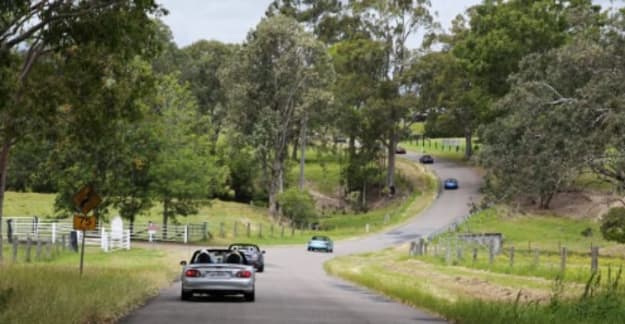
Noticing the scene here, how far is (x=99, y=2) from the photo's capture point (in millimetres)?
19734

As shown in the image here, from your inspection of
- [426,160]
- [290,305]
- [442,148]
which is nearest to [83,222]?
[290,305]

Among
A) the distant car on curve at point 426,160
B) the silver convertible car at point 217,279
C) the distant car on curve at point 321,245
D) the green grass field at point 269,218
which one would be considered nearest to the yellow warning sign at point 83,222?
the silver convertible car at point 217,279

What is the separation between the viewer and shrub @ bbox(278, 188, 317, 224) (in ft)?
257

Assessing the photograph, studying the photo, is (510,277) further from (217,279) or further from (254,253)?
(217,279)

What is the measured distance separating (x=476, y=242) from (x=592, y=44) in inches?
518

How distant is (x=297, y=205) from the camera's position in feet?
258

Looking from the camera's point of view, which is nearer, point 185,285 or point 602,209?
point 185,285

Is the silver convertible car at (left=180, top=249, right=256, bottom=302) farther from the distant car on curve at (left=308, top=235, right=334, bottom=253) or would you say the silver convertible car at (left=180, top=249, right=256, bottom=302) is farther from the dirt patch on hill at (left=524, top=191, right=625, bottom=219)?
the dirt patch on hill at (left=524, top=191, right=625, bottom=219)

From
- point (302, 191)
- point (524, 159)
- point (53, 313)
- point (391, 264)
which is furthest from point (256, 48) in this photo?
point (53, 313)

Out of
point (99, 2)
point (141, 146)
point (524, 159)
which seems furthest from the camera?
point (141, 146)

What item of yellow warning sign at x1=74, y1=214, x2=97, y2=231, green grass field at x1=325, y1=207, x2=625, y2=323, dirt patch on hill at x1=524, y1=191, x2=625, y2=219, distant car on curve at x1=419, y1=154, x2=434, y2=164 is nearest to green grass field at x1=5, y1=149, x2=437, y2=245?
distant car on curve at x1=419, y1=154, x2=434, y2=164

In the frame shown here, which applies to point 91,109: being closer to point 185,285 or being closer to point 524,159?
point 185,285

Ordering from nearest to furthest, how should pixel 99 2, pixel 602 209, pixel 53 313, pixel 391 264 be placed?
pixel 53 313, pixel 99 2, pixel 391 264, pixel 602 209

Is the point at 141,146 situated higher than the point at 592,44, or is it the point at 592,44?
the point at 592,44
